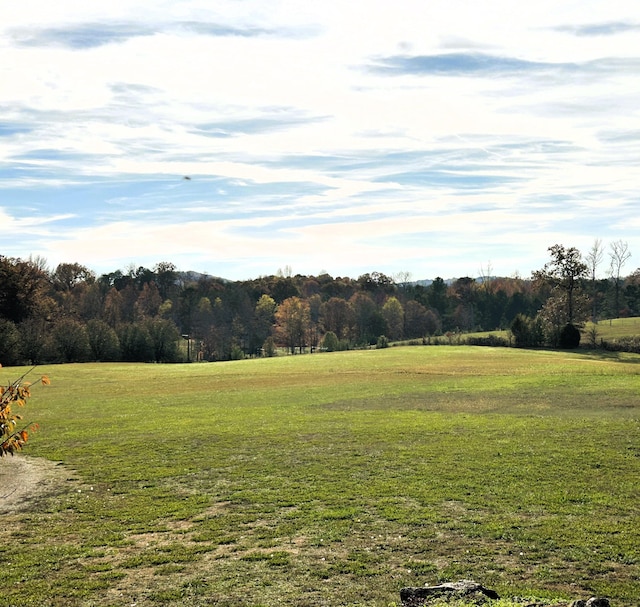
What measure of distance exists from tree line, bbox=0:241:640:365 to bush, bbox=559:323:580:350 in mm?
1896

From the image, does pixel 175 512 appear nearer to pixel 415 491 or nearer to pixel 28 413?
pixel 415 491

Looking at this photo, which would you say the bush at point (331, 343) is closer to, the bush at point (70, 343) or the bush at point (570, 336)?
the bush at point (570, 336)

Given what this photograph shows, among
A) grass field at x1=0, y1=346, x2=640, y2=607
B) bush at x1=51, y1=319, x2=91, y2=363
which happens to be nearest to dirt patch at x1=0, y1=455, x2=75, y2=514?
grass field at x1=0, y1=346, x2=640, y2=607

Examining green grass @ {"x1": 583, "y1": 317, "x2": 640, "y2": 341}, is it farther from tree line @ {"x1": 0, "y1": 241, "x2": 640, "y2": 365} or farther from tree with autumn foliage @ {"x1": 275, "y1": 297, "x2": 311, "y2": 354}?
tree with autumn foliage @ {"x1": 275, "y1": 297, "x2": 311, "y2": 354}

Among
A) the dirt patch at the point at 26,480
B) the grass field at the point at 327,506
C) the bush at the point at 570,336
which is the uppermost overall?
the bush at the point at 570,336

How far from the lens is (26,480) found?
1791 centimetres

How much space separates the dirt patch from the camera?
15.8 meters

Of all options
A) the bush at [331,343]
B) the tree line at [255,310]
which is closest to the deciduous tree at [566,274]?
the tree line at [255,310]

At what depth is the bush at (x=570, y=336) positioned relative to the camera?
282ft

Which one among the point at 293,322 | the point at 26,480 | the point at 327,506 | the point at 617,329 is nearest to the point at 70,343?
the point at 293,322

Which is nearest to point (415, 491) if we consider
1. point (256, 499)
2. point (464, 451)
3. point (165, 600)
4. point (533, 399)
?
point (256, 499)

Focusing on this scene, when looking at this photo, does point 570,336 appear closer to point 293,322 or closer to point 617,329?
point 617,329

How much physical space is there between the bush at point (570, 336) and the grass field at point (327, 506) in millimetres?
56800

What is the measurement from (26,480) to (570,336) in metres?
80.2
